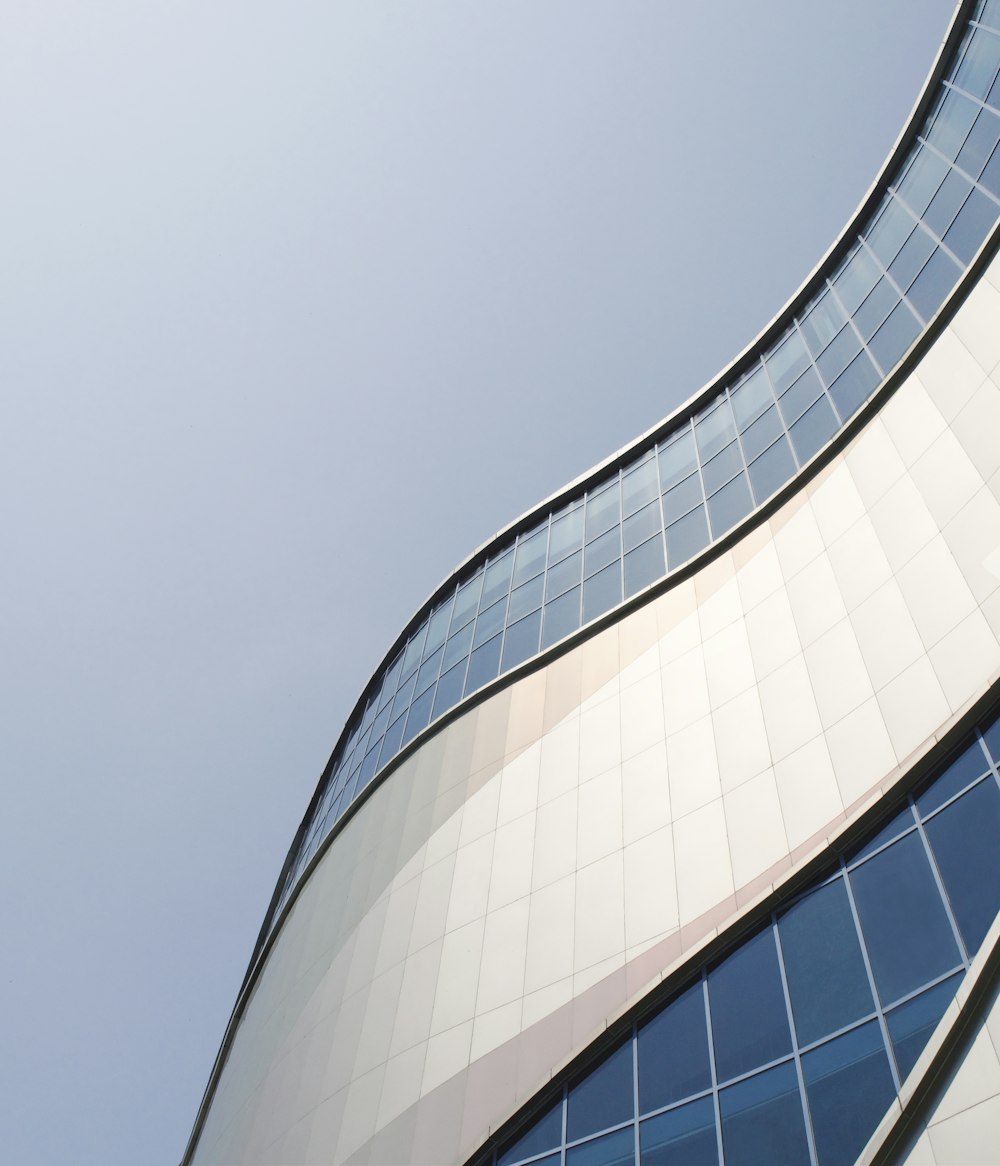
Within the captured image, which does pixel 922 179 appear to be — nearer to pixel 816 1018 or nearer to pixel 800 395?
pixel 800 395

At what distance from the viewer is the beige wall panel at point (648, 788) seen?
15.1 meters

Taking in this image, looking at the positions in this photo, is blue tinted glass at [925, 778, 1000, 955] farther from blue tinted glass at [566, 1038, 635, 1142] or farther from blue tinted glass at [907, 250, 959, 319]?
blue tinted glass at [907, 250, 959, 319]

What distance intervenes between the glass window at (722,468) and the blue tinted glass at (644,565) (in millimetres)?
1915

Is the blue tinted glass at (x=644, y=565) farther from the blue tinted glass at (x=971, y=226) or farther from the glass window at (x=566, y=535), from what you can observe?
the blue tinted glass at (x=971, y=226)

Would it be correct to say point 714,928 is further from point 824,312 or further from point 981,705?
point 824,312

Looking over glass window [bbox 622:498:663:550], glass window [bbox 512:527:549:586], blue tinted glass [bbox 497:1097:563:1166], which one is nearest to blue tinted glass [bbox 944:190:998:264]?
glass window [bbox 622:498:663:550]

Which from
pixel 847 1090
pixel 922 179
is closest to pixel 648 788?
pixel 847 1090

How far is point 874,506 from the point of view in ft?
60.1

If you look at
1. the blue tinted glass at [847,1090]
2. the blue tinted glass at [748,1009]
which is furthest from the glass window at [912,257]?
the blue tinted glass at [847,1090]

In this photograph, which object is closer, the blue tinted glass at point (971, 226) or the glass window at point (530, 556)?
the blue tinted glass at point (971, 226)

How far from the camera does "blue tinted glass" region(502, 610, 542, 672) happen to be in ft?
82.1

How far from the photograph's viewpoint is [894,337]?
21.1m

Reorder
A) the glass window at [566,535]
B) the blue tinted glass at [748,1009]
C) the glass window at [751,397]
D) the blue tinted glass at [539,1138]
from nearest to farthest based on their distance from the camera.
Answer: the blue tinted glass at [748,1009], the blue tinted glass at [539,1138], the glass window at [751,397], the glass window at [566,535]

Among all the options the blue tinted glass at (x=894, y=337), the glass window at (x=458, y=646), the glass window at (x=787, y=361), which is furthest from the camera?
the glass window at (x=458, y=646)
